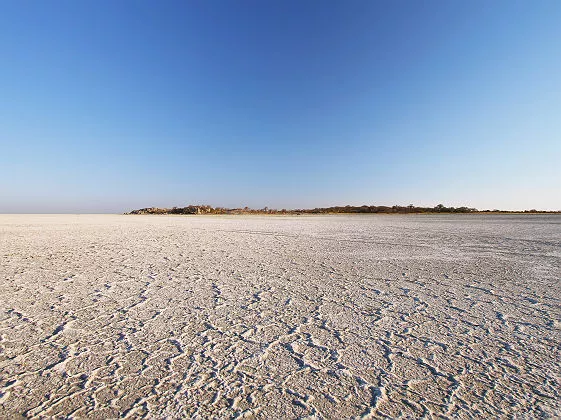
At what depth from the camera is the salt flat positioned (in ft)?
3.73

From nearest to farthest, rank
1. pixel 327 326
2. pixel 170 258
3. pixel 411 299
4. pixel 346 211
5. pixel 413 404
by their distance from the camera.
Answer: pixel 413 404, pixel 327 326, pixel 411 299, pixel 170 258, pixel 346 211

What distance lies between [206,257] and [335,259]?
64.6 inches

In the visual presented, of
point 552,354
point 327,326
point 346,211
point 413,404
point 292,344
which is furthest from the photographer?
point 346,211

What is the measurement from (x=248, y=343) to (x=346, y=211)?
24.6 meters

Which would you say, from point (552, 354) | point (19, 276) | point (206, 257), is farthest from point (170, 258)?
point (552, 354)

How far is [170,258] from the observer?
395 centimetres

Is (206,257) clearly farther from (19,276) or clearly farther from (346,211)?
(346,211)

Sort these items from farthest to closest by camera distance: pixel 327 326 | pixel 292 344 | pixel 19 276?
pixel 19 276, pixel 327 326, pixel 292 344

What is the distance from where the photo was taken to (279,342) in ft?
5.27

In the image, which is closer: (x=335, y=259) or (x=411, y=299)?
(x=411, y=299)

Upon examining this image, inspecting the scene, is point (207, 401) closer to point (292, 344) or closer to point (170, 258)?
point (292, 344)

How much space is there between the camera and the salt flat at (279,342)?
114 cm

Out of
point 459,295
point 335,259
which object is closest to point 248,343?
point 459,295

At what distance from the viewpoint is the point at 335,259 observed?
397 centimetres
